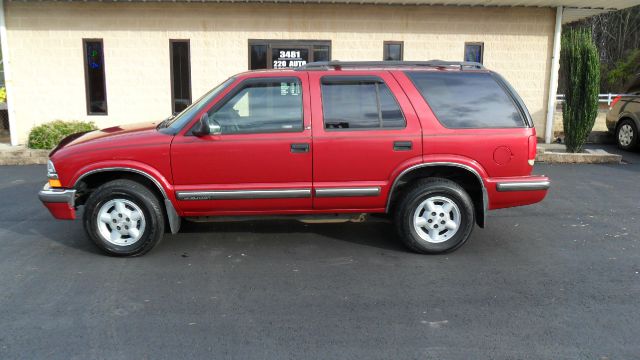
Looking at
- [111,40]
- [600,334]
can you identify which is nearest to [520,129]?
[600,334]

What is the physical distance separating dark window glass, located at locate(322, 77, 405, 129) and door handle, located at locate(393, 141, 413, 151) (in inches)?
7.0

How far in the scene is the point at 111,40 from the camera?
38.4 feet

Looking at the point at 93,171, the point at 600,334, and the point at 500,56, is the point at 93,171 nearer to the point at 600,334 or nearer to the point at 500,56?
the point at 600,334

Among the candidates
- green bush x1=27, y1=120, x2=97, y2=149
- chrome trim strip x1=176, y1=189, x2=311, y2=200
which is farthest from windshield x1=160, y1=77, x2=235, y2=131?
green bush x1=27, y1=120, x2=97, y2=149

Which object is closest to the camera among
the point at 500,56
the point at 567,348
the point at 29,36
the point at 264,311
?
the point at 567,348

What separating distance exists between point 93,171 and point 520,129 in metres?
4.11

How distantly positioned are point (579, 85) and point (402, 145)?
23.9 feet

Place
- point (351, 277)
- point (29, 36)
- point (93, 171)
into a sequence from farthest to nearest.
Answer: point (29, 36) < point (93, 171) < point (351, 277)

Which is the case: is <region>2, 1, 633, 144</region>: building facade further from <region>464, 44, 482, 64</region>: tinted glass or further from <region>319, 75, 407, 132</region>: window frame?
<region>319, 75, 407, 132</region>: window frame

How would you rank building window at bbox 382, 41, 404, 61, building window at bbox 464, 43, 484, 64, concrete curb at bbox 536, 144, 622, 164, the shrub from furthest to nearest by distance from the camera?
building window at bbox 464, 43, 484, 64 → building window at bbox 382, 41, 404, 61 → concrete curb at bbox 536, 144, 622, 164 → the shrub

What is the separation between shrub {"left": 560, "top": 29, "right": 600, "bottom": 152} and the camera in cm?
1052

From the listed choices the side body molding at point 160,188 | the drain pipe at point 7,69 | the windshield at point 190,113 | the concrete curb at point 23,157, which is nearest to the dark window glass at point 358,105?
the windshield at point 190,113

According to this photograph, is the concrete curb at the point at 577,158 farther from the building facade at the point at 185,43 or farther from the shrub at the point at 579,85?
the building facade at the point at 185,43

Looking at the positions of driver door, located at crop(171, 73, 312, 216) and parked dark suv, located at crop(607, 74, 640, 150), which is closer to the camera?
driver door, located at crop(171, 73, 312, 216)
